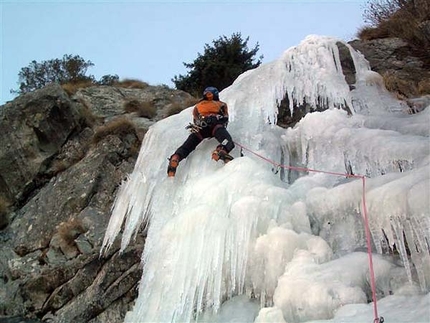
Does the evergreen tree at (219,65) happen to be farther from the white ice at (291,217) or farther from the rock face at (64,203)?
the white ice at (291,217)

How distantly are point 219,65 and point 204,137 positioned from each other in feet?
22.0

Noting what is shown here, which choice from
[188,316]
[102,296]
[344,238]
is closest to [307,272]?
[344,238]

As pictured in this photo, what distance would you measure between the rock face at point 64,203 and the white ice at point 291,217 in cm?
61

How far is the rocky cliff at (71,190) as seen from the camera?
652cm

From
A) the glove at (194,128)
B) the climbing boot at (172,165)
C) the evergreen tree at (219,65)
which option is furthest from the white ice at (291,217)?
the evergreen tree at (219,65)

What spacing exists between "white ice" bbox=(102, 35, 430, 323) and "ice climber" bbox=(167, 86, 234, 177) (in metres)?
0.16

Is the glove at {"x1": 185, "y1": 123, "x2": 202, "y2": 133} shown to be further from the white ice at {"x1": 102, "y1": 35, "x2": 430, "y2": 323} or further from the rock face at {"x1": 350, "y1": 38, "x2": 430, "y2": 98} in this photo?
the rock face at {"x1": 350, "y1": 38, "x2": 430, "y2": 98}

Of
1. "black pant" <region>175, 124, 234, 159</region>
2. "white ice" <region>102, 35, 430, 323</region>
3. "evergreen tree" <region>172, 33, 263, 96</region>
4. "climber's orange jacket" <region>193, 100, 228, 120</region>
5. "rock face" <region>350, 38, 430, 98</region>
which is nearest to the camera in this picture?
"white ice" <region>102, 35, 430, 323</region>

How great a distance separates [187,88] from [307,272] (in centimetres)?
1035

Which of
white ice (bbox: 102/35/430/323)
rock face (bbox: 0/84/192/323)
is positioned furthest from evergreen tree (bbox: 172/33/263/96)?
white ice (bbox: 102/35/430/323)

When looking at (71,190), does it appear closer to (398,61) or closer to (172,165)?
(172,165)

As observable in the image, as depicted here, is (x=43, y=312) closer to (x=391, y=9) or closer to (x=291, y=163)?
(x=291, y=163)

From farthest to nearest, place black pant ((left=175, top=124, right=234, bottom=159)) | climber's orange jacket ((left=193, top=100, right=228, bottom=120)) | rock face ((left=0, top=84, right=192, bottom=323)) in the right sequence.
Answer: climber's orange jacket ((left=193, top=100, right=228, bottom=120)) → rock face ((left=0, top=84, right=192, bottom=323)) → black pant ((left=175, top=124, right=234, bottom=159))

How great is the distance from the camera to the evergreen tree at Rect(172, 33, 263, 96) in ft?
→ 42.3
